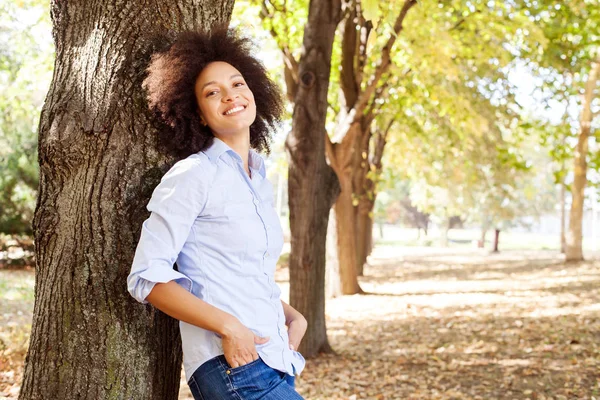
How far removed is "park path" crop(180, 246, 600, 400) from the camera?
21.2 feet

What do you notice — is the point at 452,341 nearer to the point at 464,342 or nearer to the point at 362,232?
the point at 464,342

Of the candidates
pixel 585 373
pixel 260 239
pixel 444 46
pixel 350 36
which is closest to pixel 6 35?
pixel 350 36

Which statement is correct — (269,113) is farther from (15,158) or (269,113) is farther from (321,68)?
(15,158)

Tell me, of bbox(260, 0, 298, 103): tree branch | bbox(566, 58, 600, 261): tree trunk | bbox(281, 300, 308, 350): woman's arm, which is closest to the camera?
bbox(281, 300, 308, 350): woman's arm

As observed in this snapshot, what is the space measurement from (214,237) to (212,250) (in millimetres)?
47

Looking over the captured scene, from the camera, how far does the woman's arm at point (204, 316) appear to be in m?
2.18

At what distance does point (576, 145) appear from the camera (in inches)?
734

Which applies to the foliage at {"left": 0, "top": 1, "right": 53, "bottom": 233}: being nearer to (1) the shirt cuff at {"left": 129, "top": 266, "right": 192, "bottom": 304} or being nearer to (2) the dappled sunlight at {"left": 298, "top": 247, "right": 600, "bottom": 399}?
(2) the dappled sunlight at {"left": 298, "top": 247, "right": 600, "bottom": 399}

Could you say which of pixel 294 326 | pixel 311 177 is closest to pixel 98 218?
pixel 294 326

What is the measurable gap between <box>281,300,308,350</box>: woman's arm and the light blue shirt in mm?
234

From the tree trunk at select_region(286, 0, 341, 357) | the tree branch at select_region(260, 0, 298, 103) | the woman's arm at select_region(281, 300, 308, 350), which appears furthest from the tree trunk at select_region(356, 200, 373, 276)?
the woman's arm at select_region(281, 300, 308, 350)

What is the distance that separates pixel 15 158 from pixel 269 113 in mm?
15324

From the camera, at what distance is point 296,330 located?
9.12 ft

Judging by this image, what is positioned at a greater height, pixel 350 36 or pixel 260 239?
pixel 350 36
